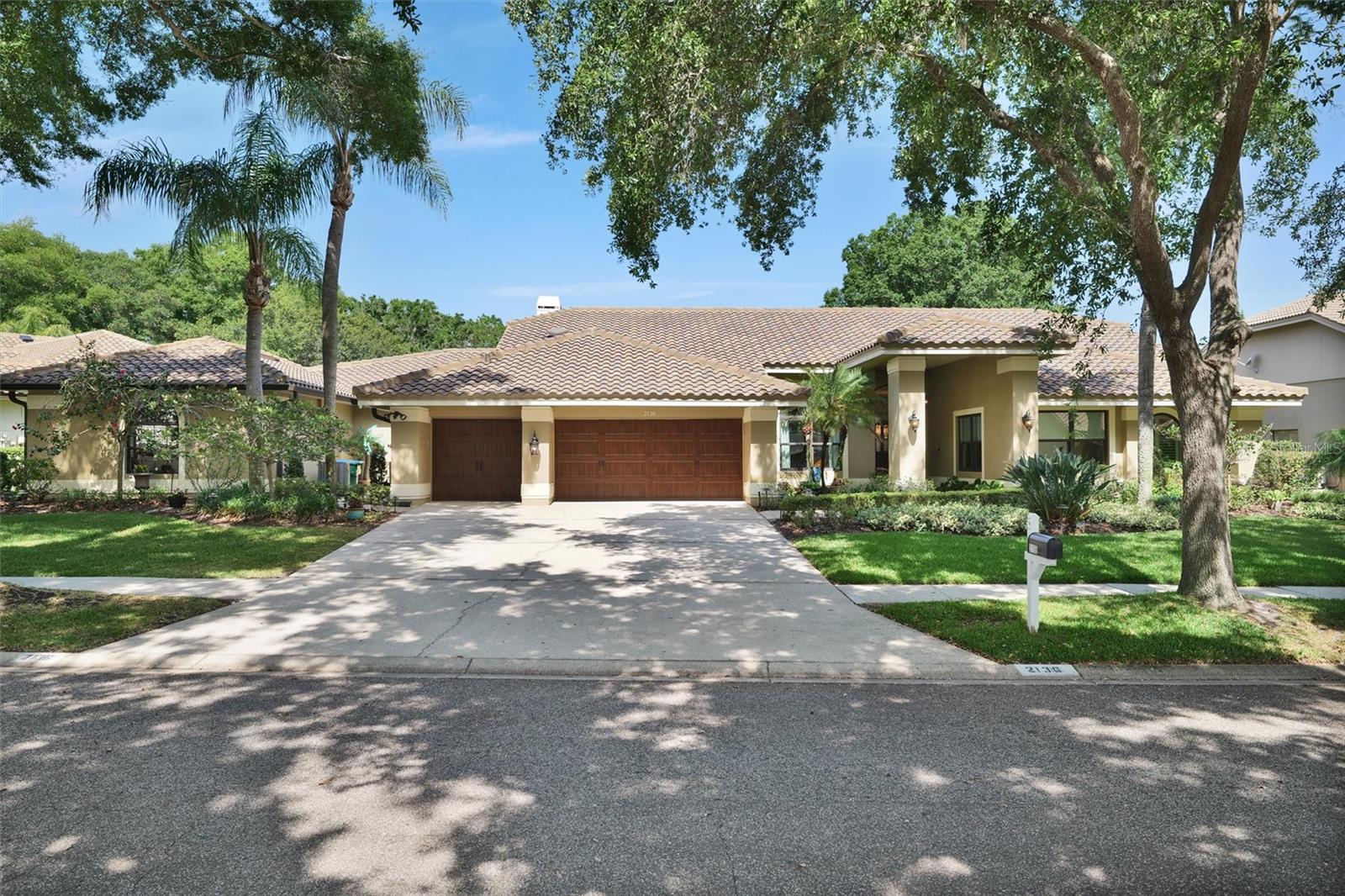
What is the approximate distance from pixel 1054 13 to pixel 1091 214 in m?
2.18

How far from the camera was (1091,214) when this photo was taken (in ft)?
26.9

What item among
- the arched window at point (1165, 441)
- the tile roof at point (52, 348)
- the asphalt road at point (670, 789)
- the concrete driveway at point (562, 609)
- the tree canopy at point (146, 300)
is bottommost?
the asphalt road at point (670, 789)

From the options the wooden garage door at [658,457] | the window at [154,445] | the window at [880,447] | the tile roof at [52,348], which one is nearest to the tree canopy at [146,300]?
the tile roof at [52,348]

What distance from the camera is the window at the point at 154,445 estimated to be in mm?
16641

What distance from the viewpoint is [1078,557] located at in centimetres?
1053

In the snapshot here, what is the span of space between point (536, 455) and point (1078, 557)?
12.4 m

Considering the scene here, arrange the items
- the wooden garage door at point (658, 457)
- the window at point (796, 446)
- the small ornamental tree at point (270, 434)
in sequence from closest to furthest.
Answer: the small ornamental tree at point (270, 434) < the wooden garage door at point (658, 457) < the window at point (796, 446)

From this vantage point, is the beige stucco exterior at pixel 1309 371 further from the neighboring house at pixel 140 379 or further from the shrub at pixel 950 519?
the neighboring house at pixel 140 379

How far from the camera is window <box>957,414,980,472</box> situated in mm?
19266

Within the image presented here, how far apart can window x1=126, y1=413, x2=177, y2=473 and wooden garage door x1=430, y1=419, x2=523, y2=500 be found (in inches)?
242

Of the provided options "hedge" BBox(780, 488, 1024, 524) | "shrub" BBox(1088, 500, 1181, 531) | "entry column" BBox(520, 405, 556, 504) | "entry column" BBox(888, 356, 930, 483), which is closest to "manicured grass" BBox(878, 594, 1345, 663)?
"shrub" BBox(1088, 500, 1181, 531)

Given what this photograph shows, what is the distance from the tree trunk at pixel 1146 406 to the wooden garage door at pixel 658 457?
9463 millimetres

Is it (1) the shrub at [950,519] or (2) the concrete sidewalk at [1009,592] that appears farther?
(1) the shrub at [950,519]

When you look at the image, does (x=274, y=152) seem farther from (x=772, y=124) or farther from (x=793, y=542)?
(x=793, y=542)
